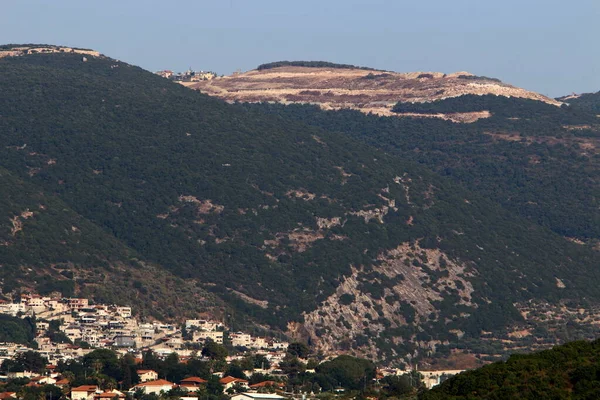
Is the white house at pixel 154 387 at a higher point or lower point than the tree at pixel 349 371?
higher

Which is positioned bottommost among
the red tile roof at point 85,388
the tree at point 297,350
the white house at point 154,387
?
the tree at point 297,350

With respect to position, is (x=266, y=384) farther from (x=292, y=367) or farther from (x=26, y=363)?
(x=26, y=363)

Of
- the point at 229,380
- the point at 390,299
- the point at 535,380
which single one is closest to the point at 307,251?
the point at 390,299

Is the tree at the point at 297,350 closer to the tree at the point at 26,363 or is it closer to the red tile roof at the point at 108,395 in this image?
the tree at the point at 26,363

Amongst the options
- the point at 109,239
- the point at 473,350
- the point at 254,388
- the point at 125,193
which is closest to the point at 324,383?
the point at 254,388

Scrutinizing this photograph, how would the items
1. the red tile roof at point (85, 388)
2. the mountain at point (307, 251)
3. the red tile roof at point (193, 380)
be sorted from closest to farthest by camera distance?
the red tile roof at point (85, 388) < the red tile roof at point (193, 380) < the mountain at point (307, 251)

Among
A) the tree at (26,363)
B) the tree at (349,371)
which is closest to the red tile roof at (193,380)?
the tree at (349,371)
